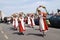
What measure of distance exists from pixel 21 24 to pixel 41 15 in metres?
2.84

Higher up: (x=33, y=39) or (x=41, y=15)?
(x=41, y=15)

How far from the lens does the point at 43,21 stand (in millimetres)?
16438

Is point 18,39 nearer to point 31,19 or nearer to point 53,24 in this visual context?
point 53,24

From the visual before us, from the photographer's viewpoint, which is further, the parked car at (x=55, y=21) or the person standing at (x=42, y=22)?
the parked car at (x=55, y=21)

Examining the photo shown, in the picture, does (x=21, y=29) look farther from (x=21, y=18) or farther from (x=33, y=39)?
(x=33, y=39)

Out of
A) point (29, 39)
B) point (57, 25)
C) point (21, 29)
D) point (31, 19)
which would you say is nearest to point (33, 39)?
point (29, 39)

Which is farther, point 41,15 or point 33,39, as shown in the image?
point 41,15

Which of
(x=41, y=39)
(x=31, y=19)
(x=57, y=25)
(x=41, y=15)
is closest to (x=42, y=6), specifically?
(x=41, y=15)

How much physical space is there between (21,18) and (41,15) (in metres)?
3.03

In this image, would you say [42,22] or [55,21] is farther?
[55,21]

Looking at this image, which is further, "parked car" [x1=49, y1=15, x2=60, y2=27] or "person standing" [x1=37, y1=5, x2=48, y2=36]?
"parked car" [x1=49, y1=15, x2=60, y2=27]

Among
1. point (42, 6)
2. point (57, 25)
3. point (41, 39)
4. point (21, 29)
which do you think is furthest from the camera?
point (57, 25)

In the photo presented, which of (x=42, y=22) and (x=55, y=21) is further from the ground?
(x=42, y=22)

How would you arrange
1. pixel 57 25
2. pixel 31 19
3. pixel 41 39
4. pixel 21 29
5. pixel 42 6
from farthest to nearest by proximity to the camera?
pixel 31 19, pixel 57 25, pixel 21 29, pixel 42 6, pixel 41 39
